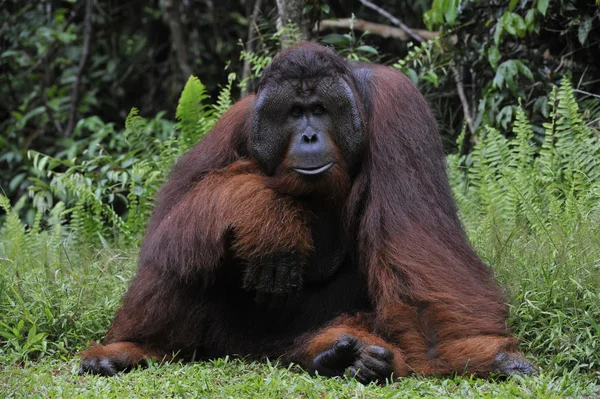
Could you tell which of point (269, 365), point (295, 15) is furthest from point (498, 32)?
point (269, 365)

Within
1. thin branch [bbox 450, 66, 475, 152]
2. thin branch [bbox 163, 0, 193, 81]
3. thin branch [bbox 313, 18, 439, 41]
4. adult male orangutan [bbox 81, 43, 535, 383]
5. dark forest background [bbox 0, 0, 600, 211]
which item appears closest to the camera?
adult male orangutan [bbox 81, 43, 535, 383]

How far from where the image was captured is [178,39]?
8898 mm

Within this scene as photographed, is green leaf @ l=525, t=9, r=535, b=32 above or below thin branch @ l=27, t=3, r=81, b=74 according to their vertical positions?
above

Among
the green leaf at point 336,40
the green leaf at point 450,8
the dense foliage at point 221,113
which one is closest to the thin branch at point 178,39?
the dense foliage at point 221,113

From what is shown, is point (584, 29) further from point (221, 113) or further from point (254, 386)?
point (254, 386)

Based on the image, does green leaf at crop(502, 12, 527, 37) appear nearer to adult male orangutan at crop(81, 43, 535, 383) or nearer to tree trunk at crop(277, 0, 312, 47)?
tree trunk at crop(277, 0, 312, 47)

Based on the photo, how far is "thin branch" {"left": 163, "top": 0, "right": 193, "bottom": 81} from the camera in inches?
348

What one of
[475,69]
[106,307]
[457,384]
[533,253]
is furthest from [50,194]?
[457,384]

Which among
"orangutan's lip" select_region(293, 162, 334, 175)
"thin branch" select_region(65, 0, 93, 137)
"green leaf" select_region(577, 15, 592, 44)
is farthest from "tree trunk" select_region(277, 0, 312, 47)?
"thin branch" select_region(65, 0, 93, 137)

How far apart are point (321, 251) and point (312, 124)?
561 mm

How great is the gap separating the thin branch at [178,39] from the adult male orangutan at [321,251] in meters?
4.94

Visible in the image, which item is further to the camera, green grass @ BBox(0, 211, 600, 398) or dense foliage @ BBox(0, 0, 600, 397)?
dense foliage @ BBox(0, 0, 600, 397)

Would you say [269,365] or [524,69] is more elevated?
[524,69]

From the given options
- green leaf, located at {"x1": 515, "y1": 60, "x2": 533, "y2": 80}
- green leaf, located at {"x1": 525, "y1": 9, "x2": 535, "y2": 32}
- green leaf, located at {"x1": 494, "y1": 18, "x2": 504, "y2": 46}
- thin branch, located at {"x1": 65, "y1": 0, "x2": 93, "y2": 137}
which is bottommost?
thin branch, located at {"x1": 65, "y1": 0, "x2": 93, "y2": 137}
